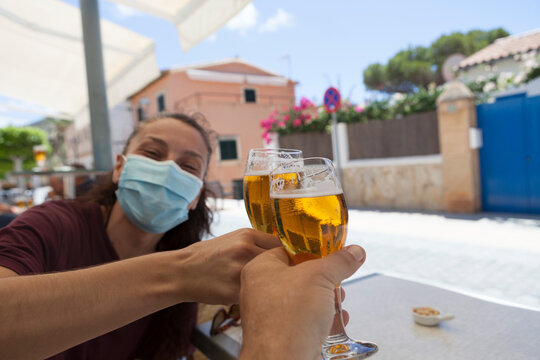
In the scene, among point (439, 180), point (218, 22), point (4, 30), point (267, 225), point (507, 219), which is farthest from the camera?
point (439, 180)

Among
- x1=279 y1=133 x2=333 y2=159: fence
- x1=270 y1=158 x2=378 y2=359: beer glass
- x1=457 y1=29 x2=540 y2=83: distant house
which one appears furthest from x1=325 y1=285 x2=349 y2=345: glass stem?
x1=457 y1=29 x2=540 y2=83: distant house

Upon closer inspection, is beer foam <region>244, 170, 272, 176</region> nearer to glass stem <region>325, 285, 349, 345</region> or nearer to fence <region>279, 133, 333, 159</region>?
glass stem <region>325, 285, 349, 345</region>

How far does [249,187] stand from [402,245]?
4.52 m

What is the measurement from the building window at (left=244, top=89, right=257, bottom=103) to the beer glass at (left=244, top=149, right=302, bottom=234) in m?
16.3

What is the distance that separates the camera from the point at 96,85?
142 inches

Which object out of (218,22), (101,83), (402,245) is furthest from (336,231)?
(402,245)

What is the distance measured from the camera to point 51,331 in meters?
0.59

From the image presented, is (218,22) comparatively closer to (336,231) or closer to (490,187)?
(336,231)

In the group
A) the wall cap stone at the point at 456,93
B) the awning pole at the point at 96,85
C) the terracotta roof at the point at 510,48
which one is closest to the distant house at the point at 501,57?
the terracotta roof at the point at 510,48

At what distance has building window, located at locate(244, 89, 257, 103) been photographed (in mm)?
16859

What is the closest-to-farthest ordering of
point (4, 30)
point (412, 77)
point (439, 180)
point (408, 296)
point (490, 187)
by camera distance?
1. point (408, 296)
2. point (4, 30)
3. point (490, 187)
4. point (439, 180)
5. point (412, 77)

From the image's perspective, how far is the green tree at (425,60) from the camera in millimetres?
26688

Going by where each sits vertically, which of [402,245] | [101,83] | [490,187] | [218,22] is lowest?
[402,245]

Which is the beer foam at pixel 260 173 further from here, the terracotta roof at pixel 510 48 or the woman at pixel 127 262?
Result: the terracotta roof at pixel 510 48
